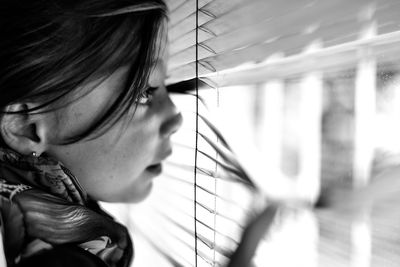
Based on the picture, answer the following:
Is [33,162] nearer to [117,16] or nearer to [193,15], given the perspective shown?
[117,16]

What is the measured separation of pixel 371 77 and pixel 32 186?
0.77 meters

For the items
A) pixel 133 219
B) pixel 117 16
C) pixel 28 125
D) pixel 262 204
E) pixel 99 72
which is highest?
pixel 117 16

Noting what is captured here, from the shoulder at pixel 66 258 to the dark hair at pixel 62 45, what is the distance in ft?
1.08

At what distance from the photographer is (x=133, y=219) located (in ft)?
4.24

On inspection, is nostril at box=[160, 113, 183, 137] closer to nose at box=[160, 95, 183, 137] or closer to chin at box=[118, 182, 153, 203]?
nose at box=[160, 95, 183, 137]

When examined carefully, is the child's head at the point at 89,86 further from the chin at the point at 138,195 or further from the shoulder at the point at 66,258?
the shoulder at the point at 66,258

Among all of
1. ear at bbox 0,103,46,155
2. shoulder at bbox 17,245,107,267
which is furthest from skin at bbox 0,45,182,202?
shoulder at bbox 17,245,107,267

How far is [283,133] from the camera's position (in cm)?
105

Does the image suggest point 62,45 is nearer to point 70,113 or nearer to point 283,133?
point 70,113

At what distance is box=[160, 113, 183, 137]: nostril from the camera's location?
1.19 m

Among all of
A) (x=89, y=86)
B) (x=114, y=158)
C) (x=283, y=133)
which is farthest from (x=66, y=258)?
(x=283, y=133)

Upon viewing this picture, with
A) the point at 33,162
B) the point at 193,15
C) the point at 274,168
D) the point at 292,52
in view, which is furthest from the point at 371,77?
the point at 33,162

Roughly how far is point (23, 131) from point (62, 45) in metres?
0.23

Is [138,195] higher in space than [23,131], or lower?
lower
